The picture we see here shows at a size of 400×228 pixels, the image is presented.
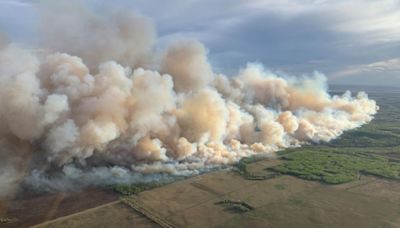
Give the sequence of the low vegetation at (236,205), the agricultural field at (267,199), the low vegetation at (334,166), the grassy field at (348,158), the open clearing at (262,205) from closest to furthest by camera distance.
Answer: the open clearing at (262,205) → the agricultural field at (267,199) → the low vegetation at (236,205) → the low vegetation at (334,166) → the grassy field at (348,158)

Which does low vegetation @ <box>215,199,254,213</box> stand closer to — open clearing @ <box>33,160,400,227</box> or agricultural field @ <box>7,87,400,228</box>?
agricultural field @ <box>7,87,400,228</box>

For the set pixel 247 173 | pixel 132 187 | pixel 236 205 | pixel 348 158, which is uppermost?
pixel 132 187

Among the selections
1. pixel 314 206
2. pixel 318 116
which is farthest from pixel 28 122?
pixel 318 116

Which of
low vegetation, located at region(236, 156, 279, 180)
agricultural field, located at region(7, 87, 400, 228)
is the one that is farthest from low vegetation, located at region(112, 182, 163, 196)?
low vegetation, located at region(236, 156, 279, 180)

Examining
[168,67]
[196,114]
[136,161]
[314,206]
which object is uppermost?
[168,67]

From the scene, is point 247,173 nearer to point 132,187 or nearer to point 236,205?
point 236,205

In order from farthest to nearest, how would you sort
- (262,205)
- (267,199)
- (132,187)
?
(132,187) → (267,199) → (262,205)

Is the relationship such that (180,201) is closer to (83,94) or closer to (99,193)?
(99,193)

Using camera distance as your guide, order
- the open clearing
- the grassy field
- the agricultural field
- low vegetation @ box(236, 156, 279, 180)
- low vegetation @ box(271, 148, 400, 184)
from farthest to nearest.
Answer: the grassy field < low vegetation @ box(271, 148, 400, 184) < low vegetation @ box(236, 156, 279, 180) < the agricultural field < the open clearing

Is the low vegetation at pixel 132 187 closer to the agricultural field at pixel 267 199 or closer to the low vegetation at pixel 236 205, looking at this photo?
the agricultural field at pixel 267 199

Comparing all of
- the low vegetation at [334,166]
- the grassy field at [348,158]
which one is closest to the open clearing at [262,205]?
the low vegetation at [334,166]

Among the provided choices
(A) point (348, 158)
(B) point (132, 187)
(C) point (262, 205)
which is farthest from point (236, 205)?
(A) point (348, 158)
